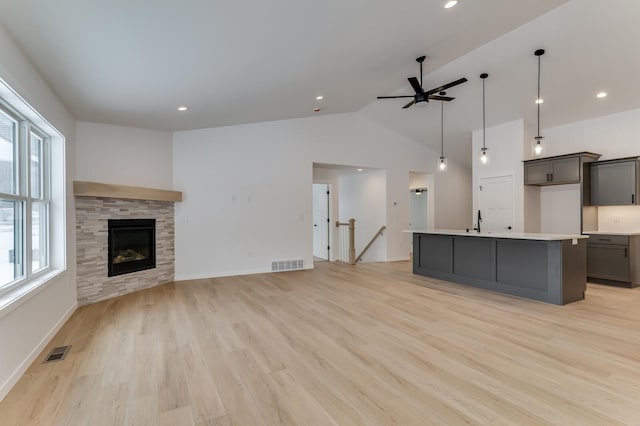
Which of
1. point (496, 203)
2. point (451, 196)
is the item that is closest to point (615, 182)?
point (496, 203)

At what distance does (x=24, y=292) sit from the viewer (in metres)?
2.68

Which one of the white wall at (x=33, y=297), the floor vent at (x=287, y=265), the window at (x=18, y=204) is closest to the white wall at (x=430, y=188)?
the floor vent at (x=287, y=265)

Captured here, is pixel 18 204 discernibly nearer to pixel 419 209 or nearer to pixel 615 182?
pixel 615 182

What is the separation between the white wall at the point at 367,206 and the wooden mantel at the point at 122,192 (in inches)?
189

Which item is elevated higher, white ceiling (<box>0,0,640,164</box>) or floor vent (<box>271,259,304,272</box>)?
white ceiling (<box>0,0,640,164</box>)

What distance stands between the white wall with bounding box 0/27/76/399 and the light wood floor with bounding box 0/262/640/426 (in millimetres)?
170

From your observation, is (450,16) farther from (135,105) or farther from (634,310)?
(634,310)

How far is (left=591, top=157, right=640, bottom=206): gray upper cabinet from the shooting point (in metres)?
5.36

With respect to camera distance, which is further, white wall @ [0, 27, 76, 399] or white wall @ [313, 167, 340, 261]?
white wall @ [313, 167, 340, 261]

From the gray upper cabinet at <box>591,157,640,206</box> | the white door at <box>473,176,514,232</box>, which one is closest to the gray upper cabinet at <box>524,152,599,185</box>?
the gray upper cabinet at <box>591,157,640,206</box>

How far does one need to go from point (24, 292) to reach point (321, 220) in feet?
22.6

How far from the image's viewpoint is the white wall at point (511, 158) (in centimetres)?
640

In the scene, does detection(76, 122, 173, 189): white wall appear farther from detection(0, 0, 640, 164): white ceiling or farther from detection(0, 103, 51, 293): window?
detection(0, 103, 51, 293): window

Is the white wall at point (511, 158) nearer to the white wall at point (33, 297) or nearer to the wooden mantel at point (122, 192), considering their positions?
the wooden mantel at point (122, 192)
